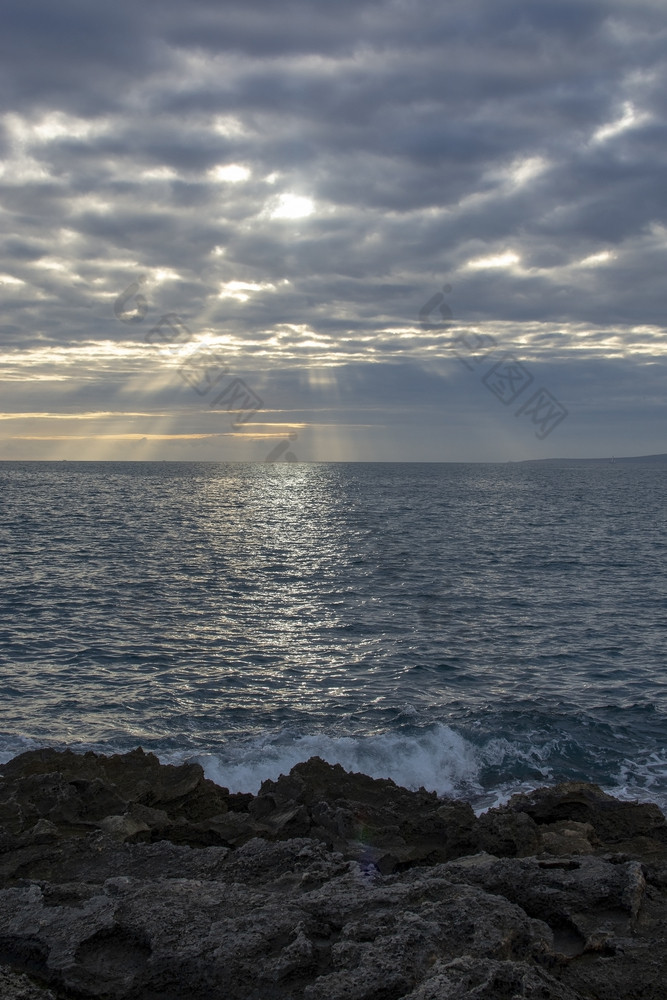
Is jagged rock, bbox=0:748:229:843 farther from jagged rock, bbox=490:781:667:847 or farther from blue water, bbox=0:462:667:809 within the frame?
jagged rock, bbox=490:781:667:847

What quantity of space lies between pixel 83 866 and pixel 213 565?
135 feet

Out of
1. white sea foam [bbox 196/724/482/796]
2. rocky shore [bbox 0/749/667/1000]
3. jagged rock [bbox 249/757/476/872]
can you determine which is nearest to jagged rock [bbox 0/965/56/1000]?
rocky shore [bbox 0/749/667/1000]

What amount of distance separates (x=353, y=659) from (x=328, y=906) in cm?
1870

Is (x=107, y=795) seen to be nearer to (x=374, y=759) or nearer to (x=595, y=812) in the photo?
(x=374, y=759)

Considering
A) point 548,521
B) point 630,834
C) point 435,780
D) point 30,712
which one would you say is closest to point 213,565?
point 30,712

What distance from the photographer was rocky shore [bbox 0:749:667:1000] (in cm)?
711

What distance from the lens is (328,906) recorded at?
8219 millimetres

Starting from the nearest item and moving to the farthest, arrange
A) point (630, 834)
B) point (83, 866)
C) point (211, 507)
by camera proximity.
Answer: point (83, 866), point (630, 834), point (211, 507)

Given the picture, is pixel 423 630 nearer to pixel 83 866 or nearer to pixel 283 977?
pixel 83 866

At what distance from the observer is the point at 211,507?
113875 millimetres

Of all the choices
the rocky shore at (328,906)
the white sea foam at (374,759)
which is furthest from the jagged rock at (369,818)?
the white sea foam at (374,759)

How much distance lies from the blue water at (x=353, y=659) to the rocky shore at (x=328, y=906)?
5.15 m

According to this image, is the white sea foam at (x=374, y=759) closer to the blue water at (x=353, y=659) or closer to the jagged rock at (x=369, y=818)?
the blue water at (x=353, y=659)

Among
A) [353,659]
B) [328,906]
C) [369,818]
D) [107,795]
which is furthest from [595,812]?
[353,659]
